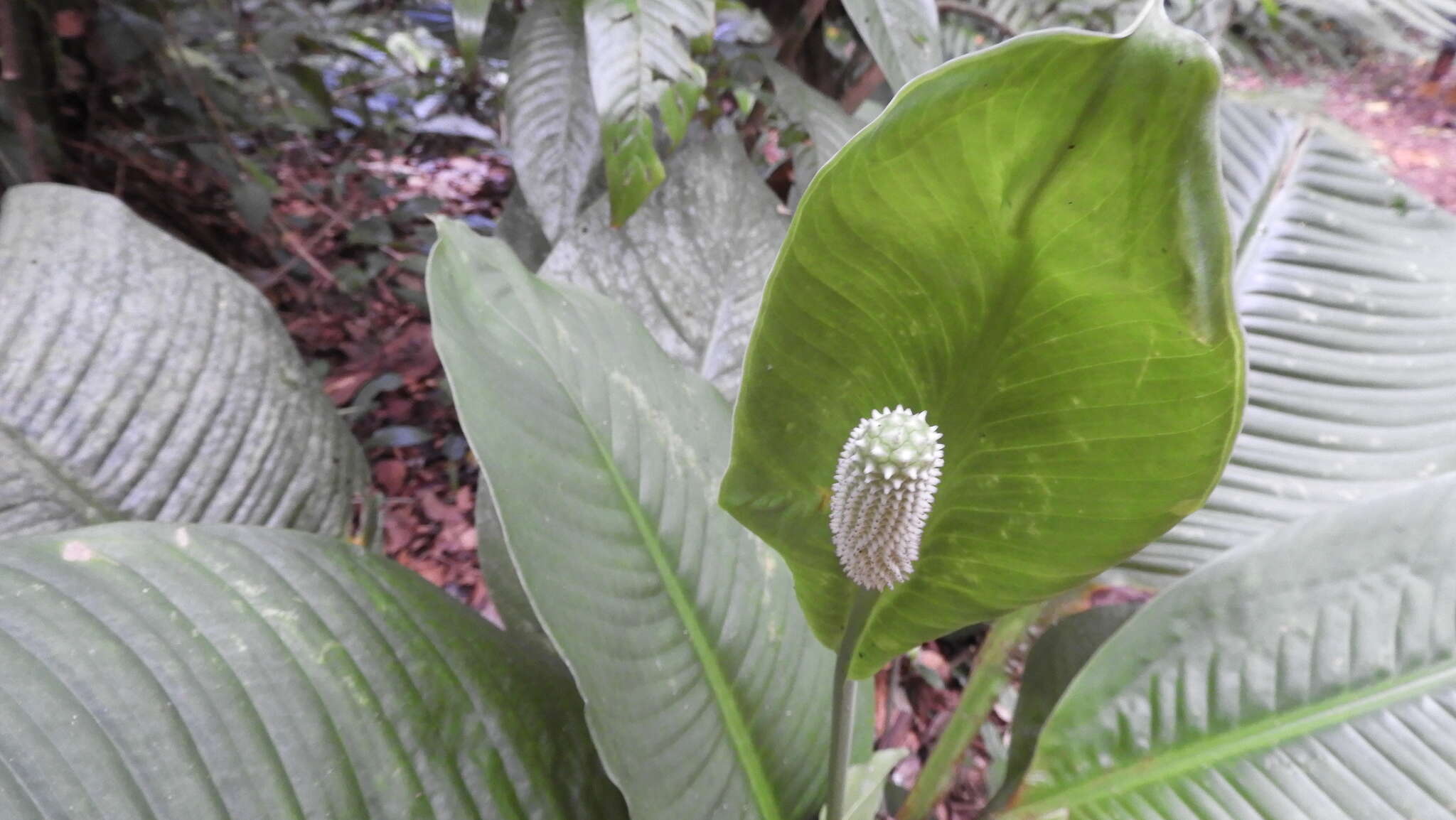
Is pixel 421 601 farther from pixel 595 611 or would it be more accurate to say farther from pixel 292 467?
pixel 292 467

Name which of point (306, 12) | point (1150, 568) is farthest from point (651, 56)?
point (306, 12)

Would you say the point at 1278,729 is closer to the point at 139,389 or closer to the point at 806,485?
the point at 806,485

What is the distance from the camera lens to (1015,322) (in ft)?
1.13

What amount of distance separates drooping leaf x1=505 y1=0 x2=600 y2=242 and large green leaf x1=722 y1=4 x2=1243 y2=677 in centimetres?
54

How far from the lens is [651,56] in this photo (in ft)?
2.39

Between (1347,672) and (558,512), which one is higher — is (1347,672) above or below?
below

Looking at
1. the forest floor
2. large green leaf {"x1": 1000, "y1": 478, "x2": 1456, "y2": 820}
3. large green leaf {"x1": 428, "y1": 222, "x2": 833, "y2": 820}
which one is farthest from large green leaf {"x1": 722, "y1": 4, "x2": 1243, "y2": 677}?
the forest floor

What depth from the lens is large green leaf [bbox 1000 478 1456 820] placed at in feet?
1.85

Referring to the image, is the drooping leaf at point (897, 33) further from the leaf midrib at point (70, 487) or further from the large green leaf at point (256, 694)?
the leaf midrib at point (70, 487)

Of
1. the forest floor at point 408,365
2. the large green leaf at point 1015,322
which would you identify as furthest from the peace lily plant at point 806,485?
the forest floor at point 408,365

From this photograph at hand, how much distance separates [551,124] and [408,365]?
708mm

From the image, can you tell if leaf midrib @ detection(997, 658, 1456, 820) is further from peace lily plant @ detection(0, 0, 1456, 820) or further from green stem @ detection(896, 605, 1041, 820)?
green stem @ detection(896, 605, 1041, 820)

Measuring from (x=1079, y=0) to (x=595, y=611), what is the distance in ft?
3.71

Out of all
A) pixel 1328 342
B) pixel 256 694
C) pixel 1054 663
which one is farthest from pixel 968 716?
pixel 256 694
